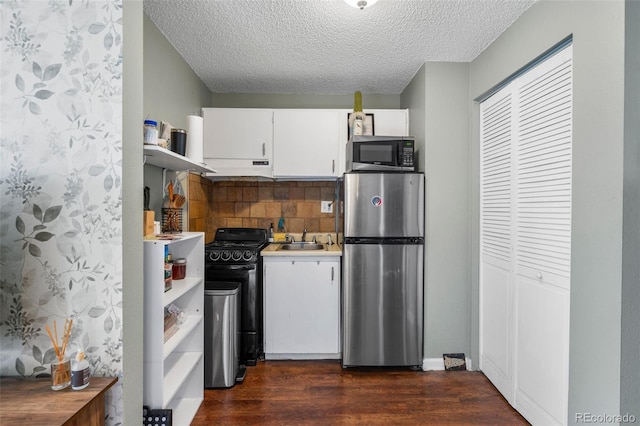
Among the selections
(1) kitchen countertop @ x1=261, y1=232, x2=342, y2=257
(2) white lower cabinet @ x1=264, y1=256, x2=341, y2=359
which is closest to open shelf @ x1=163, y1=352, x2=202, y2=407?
(2) white lower cabinet @ x1=264, y1=256, x2=341, y2=359

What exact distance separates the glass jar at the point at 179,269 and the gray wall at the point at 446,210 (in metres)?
1.74

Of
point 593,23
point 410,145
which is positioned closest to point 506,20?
point 593,23

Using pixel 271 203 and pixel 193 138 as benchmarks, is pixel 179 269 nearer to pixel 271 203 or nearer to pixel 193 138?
pixel 193 138

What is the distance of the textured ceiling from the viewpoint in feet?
6.10

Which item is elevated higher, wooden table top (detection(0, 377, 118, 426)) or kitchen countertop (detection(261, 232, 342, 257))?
kitchen countertop (detection(261, 232, 342, 257))

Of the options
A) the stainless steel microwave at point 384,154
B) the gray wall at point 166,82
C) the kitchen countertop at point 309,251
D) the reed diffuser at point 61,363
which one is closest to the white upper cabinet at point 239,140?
the gray wall at point 166,82

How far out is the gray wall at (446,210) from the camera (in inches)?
99.0

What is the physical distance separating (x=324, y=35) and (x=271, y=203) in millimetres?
1647

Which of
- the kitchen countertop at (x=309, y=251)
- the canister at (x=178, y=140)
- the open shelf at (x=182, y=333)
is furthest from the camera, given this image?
the kitchen countertop at (x=309, y=251)

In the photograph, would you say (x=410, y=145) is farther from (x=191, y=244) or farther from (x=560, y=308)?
(x=191, y=244)

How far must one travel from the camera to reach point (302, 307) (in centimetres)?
265

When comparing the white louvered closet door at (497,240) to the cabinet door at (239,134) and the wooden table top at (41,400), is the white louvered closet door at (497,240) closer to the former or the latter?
the cabinet door at (239,134)

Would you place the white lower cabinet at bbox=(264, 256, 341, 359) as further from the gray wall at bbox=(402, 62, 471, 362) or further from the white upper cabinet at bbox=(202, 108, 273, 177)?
the white upper cabinet at bbox=(202, 108, 273, 177)

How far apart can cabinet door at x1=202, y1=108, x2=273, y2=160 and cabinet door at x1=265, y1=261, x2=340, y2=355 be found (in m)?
1.05
